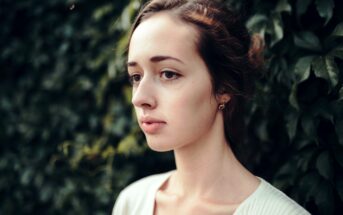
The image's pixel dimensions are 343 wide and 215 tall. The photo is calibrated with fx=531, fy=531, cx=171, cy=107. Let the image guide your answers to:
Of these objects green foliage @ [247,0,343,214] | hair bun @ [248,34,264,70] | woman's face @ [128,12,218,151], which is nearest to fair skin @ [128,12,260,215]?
woman's face @ [128,12,218,151]

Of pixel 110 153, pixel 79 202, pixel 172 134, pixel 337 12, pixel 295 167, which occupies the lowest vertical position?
pixel 79 202

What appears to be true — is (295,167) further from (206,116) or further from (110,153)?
(110,153)

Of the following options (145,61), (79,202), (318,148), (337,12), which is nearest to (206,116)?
(145,61)

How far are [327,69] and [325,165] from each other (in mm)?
333

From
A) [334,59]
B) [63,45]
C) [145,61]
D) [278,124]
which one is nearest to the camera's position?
[145,61]

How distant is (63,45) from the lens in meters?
3.00

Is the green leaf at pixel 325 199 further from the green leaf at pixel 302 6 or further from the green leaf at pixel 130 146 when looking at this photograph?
the green leaf at pixel 130 146

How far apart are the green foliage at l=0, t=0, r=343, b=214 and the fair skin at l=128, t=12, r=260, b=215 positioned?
31 cm

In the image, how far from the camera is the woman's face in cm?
158

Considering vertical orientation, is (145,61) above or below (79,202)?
above

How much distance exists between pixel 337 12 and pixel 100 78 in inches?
57.6

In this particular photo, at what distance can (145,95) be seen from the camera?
1588 mm

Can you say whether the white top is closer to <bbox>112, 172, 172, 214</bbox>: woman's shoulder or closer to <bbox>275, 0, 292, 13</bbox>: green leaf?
<bbox>112, 172, 172, 214</bbox>: woman's shoulder

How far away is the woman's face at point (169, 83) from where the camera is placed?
5.19ft
